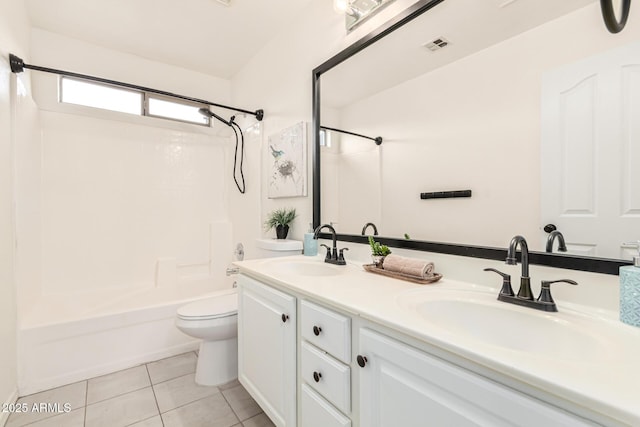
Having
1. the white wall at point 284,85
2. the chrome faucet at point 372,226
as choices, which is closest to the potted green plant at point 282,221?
the white wall at point 284,85

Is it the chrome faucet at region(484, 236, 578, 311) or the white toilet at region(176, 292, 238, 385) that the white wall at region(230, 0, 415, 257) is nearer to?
the white toilet at region(176, 292, 238, 385)

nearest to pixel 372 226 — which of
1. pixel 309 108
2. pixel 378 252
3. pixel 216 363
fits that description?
pixel 378 252

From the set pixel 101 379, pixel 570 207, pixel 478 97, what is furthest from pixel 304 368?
pixel 101 379

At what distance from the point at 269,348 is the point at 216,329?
2.17 feet

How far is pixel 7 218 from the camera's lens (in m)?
1.60

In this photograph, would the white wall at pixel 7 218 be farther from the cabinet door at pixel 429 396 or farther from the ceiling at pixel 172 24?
the cabinet door at pixel 429 396

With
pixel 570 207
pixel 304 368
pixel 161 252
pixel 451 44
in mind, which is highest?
pixel 451 44

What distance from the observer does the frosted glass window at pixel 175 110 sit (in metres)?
2.89

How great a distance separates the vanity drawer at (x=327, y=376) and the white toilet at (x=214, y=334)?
35.7 inches

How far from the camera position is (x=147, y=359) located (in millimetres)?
2127

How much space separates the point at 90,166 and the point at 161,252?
3.23ft

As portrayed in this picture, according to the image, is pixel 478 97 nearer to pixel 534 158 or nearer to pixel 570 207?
pixel 534 158

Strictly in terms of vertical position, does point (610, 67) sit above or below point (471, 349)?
above

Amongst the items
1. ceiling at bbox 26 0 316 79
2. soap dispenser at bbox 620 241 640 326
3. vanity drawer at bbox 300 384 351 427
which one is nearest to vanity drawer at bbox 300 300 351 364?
vanity drawer at bbox 300 384 351 427
